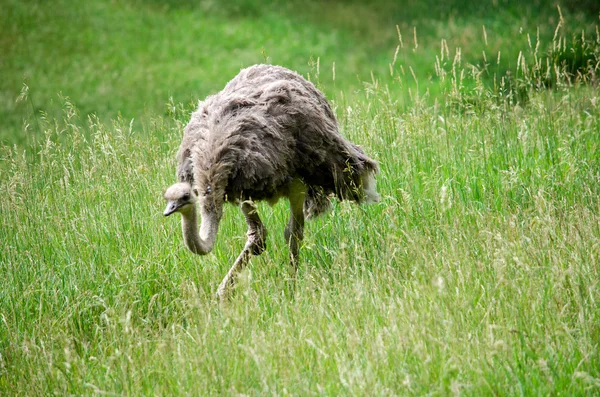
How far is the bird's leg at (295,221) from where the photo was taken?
6.22 m

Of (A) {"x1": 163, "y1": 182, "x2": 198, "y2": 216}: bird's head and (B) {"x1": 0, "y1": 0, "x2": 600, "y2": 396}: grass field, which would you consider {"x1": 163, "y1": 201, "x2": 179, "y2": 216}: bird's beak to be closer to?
(A) {"x1": 163, "y1": 182, "x2": 198, "y2": 216}: bird's head

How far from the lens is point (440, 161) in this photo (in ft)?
23.6

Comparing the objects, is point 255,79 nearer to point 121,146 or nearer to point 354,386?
point 121,146

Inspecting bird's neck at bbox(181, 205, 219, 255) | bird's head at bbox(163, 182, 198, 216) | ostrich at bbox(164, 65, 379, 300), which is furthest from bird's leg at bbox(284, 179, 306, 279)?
bird's head at bbox(163, 182, 198, 216)

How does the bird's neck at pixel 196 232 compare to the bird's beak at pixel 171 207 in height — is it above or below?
below

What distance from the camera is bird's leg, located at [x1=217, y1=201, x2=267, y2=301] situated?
5934mm

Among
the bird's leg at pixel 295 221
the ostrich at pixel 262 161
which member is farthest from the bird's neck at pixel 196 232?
the bird's leg at pixel 295 221

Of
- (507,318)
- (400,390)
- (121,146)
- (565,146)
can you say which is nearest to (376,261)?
(507,318)

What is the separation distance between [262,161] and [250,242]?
0.96 m

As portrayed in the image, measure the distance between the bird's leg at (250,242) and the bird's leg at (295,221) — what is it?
0.22m

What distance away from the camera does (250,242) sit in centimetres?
630

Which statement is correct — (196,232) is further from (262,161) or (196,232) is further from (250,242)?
(250,242)

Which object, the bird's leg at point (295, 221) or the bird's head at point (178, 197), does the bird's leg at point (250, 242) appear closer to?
the bird's leg at point (295, 221)

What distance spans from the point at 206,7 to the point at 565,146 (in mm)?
12359
